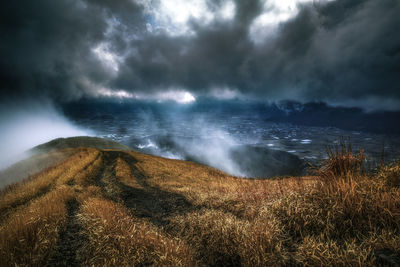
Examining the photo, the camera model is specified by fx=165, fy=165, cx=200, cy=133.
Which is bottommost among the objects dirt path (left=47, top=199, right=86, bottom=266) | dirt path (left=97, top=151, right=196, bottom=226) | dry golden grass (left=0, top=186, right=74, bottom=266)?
dirt path (left=97, top=151, right=196, bottom=226)

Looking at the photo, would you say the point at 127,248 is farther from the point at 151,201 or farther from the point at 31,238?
the point at 151,201

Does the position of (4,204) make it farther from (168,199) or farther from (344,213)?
(344,213)

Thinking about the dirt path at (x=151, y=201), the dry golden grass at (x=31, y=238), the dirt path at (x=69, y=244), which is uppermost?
the dry golden grass at (x=31, y=238)

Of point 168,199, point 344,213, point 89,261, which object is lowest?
point 168,199

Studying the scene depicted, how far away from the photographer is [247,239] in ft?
14.7

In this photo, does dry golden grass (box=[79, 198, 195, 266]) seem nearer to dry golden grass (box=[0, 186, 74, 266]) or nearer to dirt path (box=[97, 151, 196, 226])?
dry golden grass (box=[0, 186, 74, 266])

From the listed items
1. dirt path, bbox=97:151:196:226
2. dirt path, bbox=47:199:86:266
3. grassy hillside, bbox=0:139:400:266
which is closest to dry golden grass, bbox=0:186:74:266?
grassy hillside, bbox=0:139:400:266

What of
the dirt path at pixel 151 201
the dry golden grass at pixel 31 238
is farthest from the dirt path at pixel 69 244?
the dirt path at pixel 151 201

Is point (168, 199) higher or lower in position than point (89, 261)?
lower

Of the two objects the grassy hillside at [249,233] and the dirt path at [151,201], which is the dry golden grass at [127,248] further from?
the dirt path at [151,201]

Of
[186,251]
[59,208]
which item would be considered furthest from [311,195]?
[59,208]

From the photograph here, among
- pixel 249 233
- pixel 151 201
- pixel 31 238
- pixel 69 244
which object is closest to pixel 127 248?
pixel 69 244

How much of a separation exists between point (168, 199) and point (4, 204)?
25.8 feet

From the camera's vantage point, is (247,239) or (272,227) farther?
(272,227)
